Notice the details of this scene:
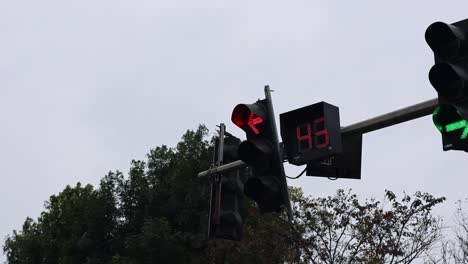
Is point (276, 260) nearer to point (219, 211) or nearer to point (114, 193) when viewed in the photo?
point (219, 211)

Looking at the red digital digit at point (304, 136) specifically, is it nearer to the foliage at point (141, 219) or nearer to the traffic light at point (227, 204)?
the traffic light at point (227, 204)

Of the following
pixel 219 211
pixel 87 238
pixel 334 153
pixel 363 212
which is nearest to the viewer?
pixel 334 153

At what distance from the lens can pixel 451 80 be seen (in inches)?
216

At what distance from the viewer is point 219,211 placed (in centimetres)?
774

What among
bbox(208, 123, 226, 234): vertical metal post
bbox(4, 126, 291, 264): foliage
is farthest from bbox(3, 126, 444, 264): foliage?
bbox(208, 123, 226, 234): vertical metal post

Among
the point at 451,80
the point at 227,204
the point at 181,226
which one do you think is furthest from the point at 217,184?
the point at 181,226

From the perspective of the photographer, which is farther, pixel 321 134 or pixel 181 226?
pixel 181 226

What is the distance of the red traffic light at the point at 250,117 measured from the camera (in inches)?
279

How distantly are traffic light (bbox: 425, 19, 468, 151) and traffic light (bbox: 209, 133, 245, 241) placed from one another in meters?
2.81

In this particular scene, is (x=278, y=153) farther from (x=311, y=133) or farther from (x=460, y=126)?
(x=460, y=126)

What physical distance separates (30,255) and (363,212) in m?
36.8

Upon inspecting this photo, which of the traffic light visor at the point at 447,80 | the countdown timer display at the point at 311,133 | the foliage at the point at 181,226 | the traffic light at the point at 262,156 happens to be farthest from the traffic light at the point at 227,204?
the foliage at the point at 181,226

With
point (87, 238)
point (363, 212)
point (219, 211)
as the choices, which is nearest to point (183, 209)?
point (87, 238)

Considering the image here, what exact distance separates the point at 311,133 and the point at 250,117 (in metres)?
0.71
